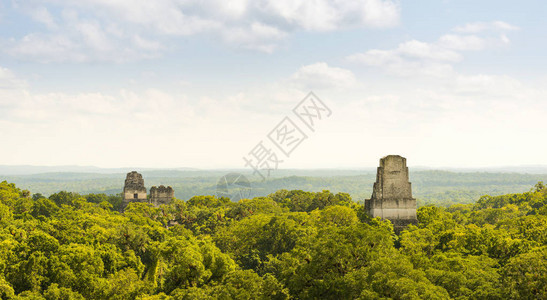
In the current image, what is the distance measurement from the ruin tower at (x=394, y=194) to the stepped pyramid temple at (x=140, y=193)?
37968 millimetres

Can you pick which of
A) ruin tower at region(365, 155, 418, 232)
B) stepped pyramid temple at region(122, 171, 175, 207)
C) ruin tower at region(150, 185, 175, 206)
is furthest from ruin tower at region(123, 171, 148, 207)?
ruin tower at region(365, 155, 418, 232)

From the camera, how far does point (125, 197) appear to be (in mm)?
76875

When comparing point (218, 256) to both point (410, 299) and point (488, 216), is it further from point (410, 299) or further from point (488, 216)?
point (488, 216)

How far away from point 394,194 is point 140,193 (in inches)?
1709

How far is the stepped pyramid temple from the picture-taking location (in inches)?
2990

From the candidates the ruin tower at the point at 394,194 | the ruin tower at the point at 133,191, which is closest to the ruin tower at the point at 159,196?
the ruin tower at the point at 133,191

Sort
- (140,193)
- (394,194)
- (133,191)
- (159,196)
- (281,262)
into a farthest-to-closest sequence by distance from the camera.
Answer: (140,193) → (133,191) → (159,196) → (394,194) → (281,262)

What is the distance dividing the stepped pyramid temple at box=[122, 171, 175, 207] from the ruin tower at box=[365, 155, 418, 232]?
37968mm

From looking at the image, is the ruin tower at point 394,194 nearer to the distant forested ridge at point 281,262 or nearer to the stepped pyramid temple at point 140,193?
the distant forested ridge at point 281,262

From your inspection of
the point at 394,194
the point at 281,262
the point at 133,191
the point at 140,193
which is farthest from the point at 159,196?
the point at 281,262

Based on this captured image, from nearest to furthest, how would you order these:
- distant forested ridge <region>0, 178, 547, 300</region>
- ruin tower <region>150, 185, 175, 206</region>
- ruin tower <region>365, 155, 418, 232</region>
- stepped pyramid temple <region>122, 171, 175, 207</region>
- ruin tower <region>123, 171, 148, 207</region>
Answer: distant forested ridge <region>0, 178, 547, 300</region> → ruin tower <region>365, 155, 418, 232</region> → ruin tower <region>150, 185, 175, 206</region> → stepped pyramid temple <region>122, 171, 175, 207</region> → ruin tower <region>123, 171, 148, 207</region>

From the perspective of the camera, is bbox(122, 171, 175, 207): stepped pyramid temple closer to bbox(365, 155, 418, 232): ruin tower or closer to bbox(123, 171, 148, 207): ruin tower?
bbox(123, 171, 148, 207): ruin tower

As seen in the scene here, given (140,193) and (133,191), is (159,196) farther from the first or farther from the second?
(133,191)

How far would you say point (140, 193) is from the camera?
254ft
